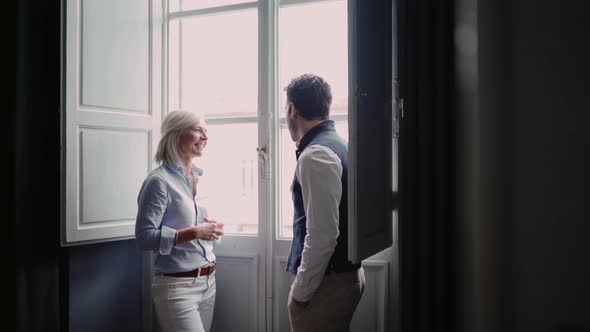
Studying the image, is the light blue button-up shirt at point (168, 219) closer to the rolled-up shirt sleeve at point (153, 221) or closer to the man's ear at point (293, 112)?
the rolled-up shirt sleeve at point (153, 221)

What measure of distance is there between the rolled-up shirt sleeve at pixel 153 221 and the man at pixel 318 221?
0.68 m

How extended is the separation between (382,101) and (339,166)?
1.13 feet

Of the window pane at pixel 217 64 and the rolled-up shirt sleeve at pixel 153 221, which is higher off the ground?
the window pane at pixel 217 64

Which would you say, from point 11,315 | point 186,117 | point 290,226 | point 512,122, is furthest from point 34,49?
point 512,122

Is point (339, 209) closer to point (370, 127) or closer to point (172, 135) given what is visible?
point (370, 127)

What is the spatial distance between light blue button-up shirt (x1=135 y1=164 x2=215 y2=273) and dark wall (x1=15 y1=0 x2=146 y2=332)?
1.83 feet

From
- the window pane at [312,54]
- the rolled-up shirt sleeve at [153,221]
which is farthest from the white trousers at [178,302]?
the window pane at [312,54]

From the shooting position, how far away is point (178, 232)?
2242 millimetres

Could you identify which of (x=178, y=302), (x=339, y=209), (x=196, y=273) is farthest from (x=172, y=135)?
(x=339, y=209)

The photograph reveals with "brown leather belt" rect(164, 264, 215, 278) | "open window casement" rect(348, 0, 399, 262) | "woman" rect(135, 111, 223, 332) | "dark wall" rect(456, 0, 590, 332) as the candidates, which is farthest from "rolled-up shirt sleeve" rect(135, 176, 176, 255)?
"dark wall" rect(456, 0, 590, 332)

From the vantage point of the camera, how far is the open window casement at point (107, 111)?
7.70ft

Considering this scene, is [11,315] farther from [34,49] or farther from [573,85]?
[573,85]

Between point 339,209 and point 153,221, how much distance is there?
3.16 feet

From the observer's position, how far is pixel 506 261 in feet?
3.79
